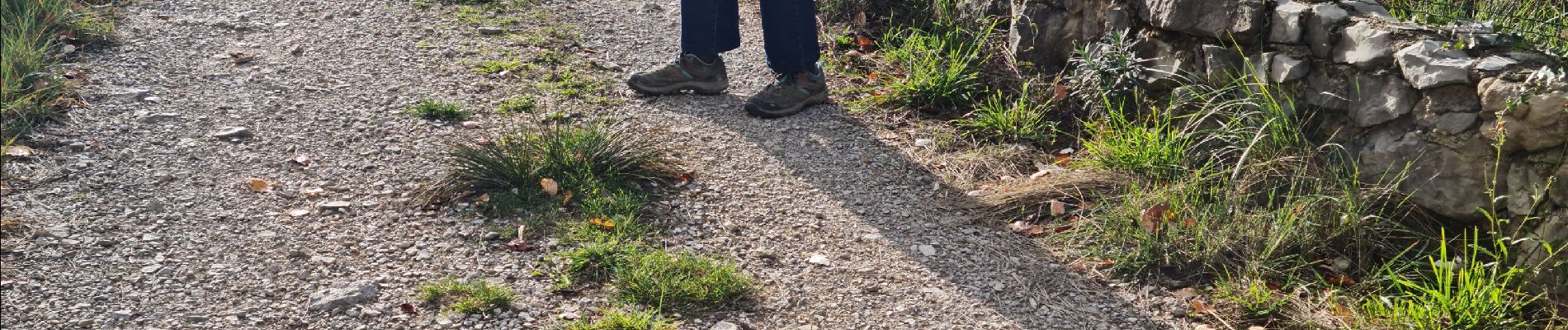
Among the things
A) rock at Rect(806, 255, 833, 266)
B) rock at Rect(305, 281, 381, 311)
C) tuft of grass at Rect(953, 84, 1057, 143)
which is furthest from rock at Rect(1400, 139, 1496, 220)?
rock at Rect(305, 281, 381, 311)

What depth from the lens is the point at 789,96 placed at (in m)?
4.56

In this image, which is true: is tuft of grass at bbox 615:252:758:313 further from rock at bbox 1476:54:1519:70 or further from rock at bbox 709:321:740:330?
rock at bbox 1476:54:1519:70

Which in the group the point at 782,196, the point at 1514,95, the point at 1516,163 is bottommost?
the point at 782,196

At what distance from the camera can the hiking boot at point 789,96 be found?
178 inches

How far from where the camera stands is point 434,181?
3656 millimetres

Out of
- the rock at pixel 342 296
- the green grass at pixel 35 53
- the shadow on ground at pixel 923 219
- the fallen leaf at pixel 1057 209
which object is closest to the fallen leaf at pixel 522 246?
the rock at pixel 342 296

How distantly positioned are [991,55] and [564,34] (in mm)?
2000

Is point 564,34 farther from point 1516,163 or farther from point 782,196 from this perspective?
point 1516,163

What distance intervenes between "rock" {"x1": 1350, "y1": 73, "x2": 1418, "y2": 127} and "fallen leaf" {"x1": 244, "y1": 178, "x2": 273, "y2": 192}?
3.35m

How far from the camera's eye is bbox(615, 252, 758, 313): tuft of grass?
3.00 m

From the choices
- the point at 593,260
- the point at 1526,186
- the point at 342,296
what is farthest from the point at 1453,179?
the point at 342,296

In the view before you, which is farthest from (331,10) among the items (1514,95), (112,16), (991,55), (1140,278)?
(1514,95)

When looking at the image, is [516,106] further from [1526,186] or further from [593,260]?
[1526,186]

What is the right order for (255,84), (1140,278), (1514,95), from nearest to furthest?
(1514,95) < (1140,278) < (255,84)
